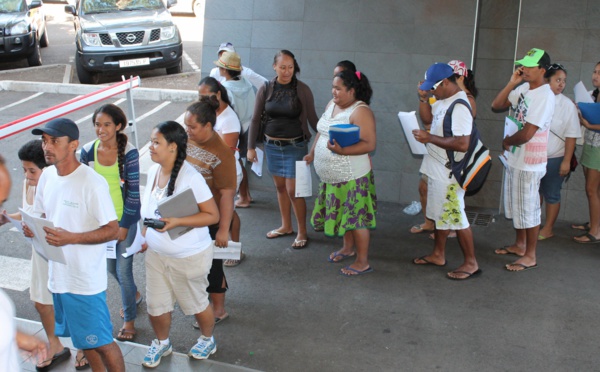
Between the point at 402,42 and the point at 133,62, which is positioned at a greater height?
the point at 402,42

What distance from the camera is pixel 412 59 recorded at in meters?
7.69

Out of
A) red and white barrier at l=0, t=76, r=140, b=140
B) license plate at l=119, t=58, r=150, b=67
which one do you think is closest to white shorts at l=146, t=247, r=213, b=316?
red and white barrier at l=0, t=76, r=140, b=140

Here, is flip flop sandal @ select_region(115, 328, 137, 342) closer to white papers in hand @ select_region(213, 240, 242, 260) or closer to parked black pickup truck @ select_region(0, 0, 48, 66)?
white papers in hand @ select_region(213, 240, 242, 260)

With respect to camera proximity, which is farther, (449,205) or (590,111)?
(590,111)

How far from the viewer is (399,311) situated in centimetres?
564

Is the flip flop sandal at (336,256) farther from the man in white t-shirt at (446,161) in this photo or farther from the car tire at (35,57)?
the car tire at (35,57)

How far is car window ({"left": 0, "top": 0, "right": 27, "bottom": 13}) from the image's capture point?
15.2 metres

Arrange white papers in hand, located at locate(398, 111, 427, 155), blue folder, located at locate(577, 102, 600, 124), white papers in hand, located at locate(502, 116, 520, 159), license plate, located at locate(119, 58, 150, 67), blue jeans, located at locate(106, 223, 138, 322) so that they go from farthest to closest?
license plate, located at locate(119, 58, 150, 67), blue folder, located at locate(577, 102, 600, 124), white papers in hand, located at locate(502, 116, 520, 159), white papers in hand, located at locate(398, 111, 427, 155), blue jeans, located at locate(106, 223, 138, 322)

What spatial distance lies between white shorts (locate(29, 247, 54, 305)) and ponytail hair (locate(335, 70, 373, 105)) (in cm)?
284

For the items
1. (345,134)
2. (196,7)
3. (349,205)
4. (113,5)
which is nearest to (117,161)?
(345,134)

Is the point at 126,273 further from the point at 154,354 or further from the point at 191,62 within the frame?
the point at 191,62

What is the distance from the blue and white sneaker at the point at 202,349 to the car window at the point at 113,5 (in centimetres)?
1101

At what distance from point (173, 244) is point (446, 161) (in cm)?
260

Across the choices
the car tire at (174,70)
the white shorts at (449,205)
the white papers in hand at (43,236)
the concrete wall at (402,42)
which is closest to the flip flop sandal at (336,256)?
the white shorts at (449,205)
